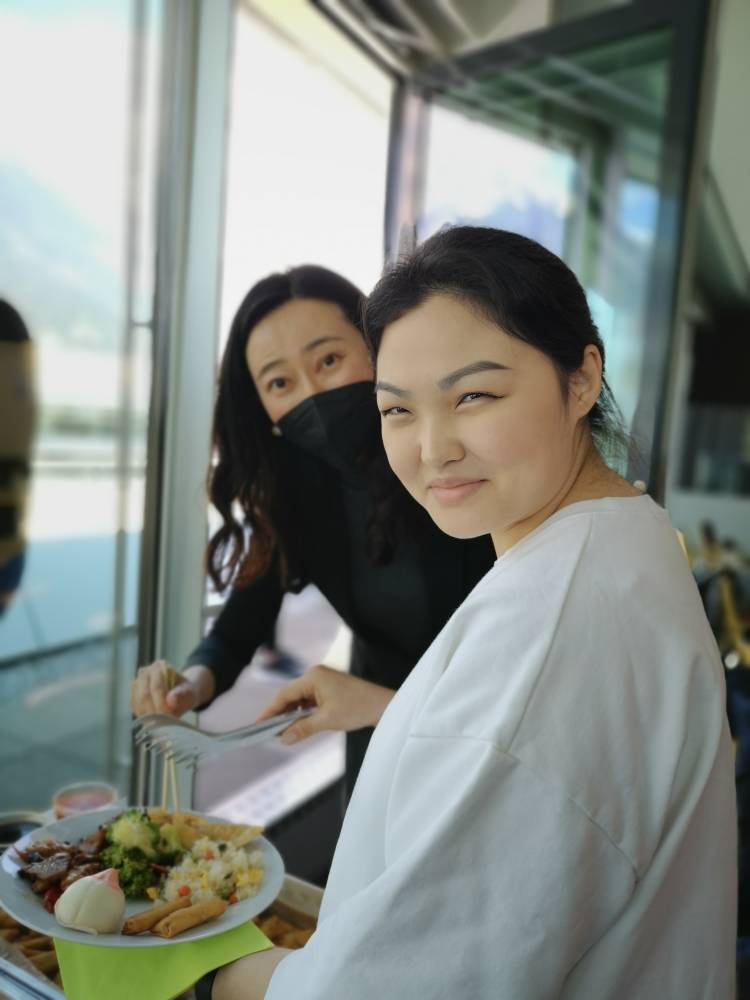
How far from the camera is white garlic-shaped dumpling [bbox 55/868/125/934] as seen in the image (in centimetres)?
76

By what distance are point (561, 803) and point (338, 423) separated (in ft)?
2.15

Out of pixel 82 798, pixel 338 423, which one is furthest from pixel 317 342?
pixel 82 798

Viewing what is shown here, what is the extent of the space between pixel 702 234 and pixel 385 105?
4.15 ft

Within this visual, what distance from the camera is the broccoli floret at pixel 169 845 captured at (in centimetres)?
91

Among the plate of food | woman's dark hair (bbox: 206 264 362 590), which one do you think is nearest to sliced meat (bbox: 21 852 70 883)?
the plate of food

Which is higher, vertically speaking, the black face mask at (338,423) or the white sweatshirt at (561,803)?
the black face mask at (338,423)

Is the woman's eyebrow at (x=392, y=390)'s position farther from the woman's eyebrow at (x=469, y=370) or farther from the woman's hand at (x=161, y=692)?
the woman's hand at (x=161, y=692)

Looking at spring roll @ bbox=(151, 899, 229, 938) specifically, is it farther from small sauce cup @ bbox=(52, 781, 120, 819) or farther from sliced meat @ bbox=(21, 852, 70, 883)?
small sauce cup @ bbox=(52, 781, 120, 819)

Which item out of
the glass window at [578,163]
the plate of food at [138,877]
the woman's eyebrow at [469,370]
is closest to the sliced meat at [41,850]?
the plate of food at [138,877]

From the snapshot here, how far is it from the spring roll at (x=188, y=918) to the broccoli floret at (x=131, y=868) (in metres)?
0.08

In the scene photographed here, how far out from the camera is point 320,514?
1.17m

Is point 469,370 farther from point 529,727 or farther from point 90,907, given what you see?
point 90,907

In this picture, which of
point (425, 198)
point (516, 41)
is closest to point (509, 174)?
point (425, 198)

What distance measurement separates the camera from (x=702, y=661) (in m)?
0.56
